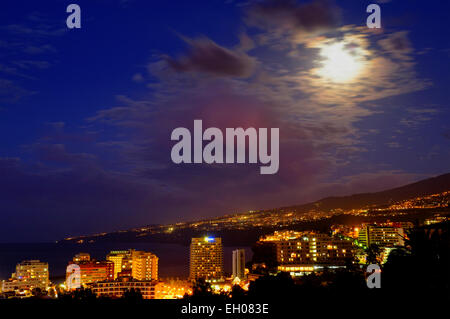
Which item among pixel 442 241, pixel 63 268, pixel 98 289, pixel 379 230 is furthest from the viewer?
pixel 63 268

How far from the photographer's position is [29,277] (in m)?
76.6

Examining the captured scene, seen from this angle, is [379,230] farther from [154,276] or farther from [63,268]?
[63,268]

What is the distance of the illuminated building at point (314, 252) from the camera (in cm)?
6894

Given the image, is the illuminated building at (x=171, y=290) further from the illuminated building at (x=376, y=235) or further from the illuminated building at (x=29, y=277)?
the illuminated building at (x=376, y=235)

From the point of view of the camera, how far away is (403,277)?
7258 millimetres

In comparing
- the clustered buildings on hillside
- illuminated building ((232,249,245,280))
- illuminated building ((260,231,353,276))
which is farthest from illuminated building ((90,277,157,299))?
illuminated building ((260,231,353,276))

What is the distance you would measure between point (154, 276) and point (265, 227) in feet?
137

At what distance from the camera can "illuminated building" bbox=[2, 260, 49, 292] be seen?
72.8 meters

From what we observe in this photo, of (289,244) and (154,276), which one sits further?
(154,276)

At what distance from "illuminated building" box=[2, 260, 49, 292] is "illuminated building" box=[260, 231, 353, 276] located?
40455mm

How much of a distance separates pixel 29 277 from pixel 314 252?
4968 centimetres

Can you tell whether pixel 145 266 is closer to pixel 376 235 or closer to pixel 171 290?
pixel 171 290
